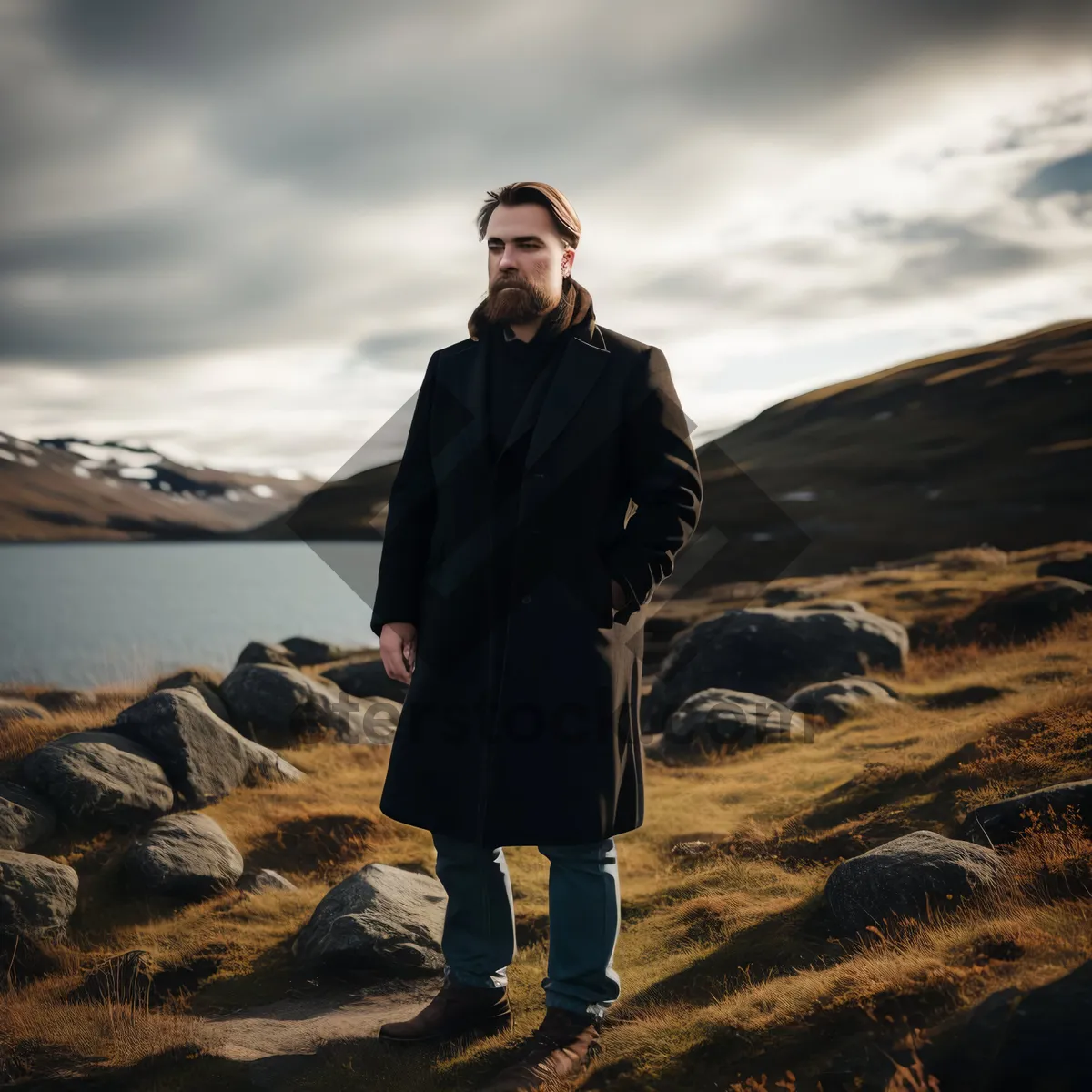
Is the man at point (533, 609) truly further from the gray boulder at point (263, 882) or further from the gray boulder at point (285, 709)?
the gray boulder at point (285, 709)

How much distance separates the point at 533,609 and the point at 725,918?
Result: 8.39ft

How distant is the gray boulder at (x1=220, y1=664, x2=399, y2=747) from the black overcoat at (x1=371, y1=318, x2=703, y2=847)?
627 cm

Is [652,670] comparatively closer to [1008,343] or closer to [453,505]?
[453,505]

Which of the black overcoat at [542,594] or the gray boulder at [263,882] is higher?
the black overcoat at [542,594]

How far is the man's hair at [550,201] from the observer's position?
3.84 meters

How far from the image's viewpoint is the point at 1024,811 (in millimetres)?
4703

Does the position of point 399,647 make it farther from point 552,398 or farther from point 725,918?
point 725,918

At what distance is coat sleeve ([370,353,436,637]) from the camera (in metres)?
3.99

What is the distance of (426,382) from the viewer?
13.9 ft

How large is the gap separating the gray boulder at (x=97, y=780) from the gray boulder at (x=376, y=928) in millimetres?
2184

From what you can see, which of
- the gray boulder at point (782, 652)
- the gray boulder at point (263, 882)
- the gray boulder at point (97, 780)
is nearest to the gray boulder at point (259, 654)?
the gray boulder at point (97, 780)

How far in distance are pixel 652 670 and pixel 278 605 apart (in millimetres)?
55239

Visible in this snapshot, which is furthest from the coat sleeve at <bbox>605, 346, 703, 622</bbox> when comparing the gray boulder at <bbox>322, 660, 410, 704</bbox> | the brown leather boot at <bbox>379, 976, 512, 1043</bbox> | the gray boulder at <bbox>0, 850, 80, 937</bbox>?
the gray boulder at <bbox>322, 660, 410, 704</bbox>

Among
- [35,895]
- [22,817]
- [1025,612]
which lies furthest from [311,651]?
[35,895]
